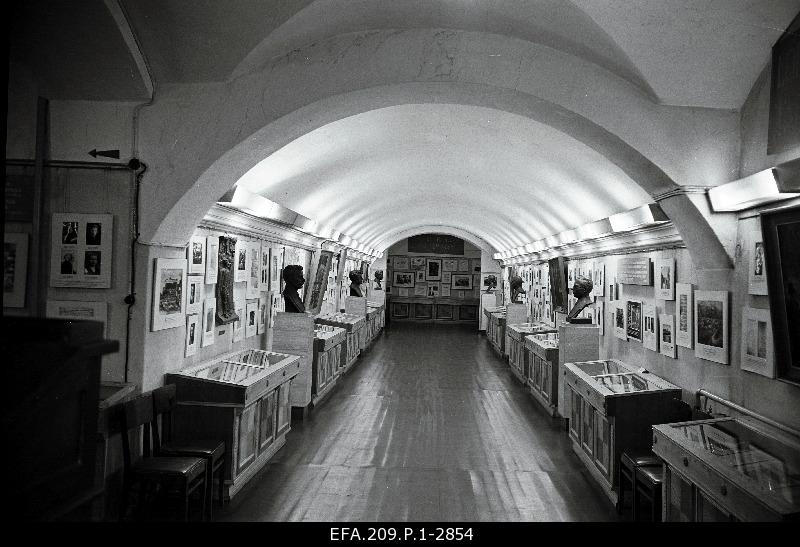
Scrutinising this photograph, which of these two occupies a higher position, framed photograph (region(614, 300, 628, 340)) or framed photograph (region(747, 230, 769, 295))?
framed photograph (region(747, 230, 769, 295))

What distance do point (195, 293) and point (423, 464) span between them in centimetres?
310

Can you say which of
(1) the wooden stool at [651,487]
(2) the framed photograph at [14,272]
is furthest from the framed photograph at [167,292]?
(1) the wooden stool at [651,487]

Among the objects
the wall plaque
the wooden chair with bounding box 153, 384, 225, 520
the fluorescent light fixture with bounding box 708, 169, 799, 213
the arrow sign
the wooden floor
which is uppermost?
the arrow sign

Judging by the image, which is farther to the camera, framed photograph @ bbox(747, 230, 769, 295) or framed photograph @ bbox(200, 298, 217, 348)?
framed photograph @ bbox(200, 298, 217, 348)

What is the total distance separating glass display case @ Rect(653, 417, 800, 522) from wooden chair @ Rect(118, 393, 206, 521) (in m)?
3.09

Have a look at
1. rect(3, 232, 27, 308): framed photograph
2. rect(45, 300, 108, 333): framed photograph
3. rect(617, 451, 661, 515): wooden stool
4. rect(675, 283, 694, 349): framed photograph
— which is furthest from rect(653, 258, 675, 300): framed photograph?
rect(3, 232, 27, 308): framed photograph

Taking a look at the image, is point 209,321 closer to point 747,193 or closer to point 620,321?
point 747,193

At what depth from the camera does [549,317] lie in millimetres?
10961

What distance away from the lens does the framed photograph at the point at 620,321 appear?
20.5 feet

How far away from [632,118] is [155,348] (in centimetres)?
374

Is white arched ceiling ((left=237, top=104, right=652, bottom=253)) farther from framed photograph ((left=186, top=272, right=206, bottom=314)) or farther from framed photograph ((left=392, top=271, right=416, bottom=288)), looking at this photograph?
framed photograph ((left=392, top=271, right=416, bottom=288))

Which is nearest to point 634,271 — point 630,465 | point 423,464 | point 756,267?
point 630,465

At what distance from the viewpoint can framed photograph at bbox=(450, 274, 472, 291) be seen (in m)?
22.8

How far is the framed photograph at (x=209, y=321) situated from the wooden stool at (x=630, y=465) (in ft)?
14.2
